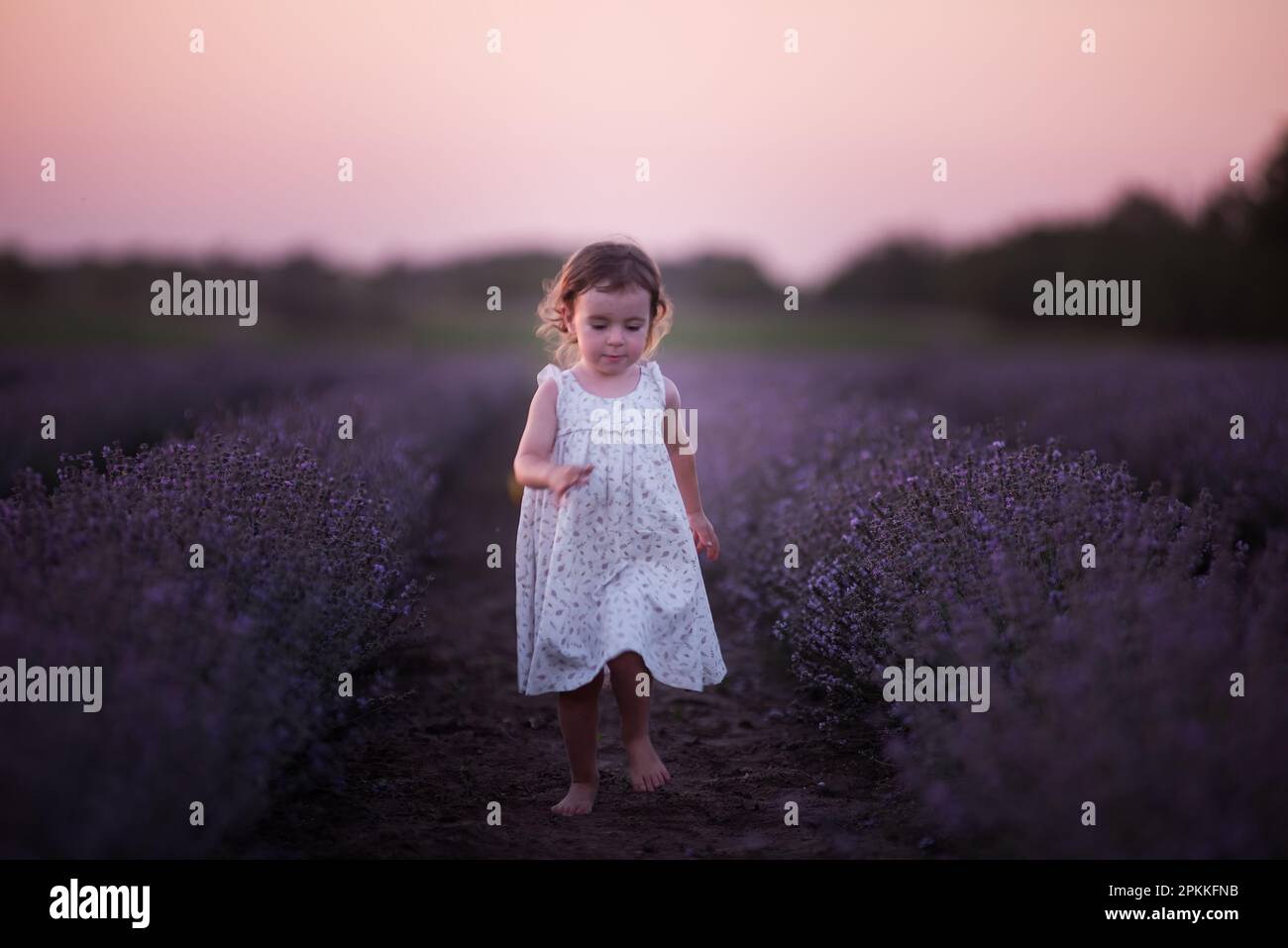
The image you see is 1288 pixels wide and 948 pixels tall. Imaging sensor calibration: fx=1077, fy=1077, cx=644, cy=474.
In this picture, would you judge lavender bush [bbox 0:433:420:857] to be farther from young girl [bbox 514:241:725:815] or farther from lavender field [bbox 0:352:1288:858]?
young girl [bbox 514:241:725:815]

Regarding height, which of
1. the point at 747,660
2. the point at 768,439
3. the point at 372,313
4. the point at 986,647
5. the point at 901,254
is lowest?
the point at 747,660

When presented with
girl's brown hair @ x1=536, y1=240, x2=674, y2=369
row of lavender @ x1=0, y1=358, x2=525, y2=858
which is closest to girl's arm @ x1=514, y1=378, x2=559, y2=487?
girl's brown hair @ x1=536, y1=240, x2=674, y2=369

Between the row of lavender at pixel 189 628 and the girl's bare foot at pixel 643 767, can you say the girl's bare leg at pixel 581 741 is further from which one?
the row of lavender at pixel 189 628

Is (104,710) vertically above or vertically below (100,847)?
above

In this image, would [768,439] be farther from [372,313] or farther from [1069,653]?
[372,313]

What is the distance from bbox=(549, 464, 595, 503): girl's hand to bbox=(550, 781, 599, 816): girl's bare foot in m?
0.88

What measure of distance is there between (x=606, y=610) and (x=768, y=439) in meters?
3.58

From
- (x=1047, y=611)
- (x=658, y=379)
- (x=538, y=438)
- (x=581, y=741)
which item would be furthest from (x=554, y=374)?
(x=1047, y=611)

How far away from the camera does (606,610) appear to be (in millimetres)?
3004

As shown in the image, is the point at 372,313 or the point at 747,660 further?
the point at 372,313

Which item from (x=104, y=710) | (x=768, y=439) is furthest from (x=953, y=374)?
(x=104, y=710)

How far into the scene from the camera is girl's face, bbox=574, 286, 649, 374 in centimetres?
312

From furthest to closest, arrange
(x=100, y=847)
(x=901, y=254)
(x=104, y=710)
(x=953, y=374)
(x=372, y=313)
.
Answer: (x=901, y=254) < (x=372, y=313) < (x=953, y=374) < (x=104, y=710) < (x=100, y=847)

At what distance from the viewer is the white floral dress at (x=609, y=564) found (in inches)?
119
